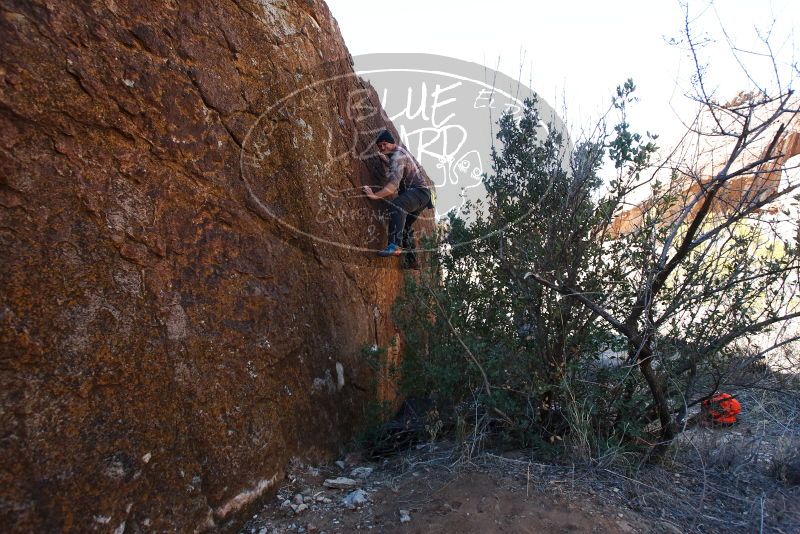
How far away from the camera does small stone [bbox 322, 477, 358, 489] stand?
312 cm

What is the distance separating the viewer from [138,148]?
2561mm

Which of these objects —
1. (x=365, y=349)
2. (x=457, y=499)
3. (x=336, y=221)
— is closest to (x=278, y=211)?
(x=336, y=221)

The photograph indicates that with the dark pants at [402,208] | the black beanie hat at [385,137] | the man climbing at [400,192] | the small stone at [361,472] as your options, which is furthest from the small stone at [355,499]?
the black beanie hat at [385,137]

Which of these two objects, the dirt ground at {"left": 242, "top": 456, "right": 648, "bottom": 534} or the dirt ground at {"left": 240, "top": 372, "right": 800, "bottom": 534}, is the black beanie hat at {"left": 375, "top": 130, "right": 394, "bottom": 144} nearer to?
the dirt ground at {"left": 240, "top": 372, "right": 800, "bottom": 534}

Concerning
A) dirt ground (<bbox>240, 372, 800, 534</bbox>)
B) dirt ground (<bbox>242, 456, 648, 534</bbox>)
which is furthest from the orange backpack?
dirt ground (<bbox>242, 456, 648, 534</bbox>)

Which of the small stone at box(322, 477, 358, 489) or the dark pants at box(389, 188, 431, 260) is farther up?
the dark pants at box(389, 188, 431, 260)

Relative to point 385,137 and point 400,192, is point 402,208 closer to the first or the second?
point 400,192

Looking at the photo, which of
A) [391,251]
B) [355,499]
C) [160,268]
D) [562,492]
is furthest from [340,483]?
[391,251]

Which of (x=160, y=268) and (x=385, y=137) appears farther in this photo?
(x=385, y=137)

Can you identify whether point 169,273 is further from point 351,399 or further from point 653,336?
point 653,336

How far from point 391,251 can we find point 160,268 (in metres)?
2.40

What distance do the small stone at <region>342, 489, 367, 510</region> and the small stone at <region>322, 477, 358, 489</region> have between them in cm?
11

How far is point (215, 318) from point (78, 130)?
3.41 feet

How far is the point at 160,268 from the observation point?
2559mm
